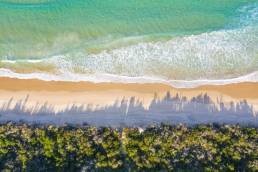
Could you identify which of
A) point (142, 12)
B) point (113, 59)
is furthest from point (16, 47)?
point (142, 12)

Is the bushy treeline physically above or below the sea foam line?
below

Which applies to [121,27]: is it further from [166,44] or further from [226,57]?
[226,57]

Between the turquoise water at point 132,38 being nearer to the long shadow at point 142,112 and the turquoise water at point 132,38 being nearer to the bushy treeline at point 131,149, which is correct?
the long shadow at point 142,112

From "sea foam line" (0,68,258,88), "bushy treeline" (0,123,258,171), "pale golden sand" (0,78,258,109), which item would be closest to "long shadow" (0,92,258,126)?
"pale golden sand" (0,78,258,109)

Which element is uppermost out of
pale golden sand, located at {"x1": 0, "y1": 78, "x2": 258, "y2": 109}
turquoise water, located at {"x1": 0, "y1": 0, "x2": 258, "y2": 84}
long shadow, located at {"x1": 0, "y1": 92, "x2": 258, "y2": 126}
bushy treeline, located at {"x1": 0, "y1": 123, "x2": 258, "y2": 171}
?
turquoise water, located at {"x1": 0, "y1": 0, "x2": 258, "y2": 84}

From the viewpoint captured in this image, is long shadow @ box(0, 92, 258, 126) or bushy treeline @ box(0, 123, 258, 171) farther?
long shadow @ box(0, 92, 258, 126)

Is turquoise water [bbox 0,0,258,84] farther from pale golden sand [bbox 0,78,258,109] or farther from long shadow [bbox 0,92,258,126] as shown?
long shadow [bbox 0,92,258,126]
